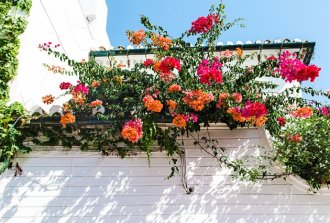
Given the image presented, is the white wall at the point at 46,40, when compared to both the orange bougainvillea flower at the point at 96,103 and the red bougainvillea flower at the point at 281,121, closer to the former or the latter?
the orange bougainvillea flower at the point at 96,103

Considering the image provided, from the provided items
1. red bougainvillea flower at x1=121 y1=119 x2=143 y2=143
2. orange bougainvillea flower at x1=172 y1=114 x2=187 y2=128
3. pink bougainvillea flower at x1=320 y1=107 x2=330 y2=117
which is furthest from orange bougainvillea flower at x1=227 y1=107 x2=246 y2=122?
red bougainvillea flower at x1=121 y1=119 x2=143 y2=143

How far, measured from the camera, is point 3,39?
7164 millimetres

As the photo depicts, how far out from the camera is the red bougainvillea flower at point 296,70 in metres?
5.61

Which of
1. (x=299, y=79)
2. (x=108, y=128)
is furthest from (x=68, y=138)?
(x=299, y=79)

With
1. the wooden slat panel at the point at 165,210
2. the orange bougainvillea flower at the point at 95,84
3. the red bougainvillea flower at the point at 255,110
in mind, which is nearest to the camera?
the red bougainvillea flower at the point at 255,110

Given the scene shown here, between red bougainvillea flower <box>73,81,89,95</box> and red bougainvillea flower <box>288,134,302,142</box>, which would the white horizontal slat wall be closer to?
red bougainvillea flower <box>288,134,302,142</box>

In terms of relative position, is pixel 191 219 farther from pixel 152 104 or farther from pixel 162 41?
pixel 162 41

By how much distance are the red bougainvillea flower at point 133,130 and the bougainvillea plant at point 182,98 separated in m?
0.01

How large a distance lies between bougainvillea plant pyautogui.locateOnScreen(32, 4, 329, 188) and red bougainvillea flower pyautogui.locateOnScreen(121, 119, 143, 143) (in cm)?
1

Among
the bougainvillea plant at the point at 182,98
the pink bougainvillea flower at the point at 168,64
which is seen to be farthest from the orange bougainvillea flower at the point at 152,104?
the pink bougainvillea flower at the point at 168,64

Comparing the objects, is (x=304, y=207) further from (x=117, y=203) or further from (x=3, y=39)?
(x=3, y=39)

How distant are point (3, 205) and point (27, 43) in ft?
11.8

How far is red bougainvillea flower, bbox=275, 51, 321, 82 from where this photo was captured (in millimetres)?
5609

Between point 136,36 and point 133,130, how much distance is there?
6.50 ft
